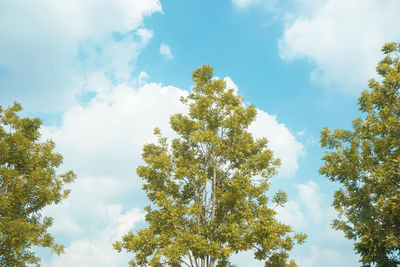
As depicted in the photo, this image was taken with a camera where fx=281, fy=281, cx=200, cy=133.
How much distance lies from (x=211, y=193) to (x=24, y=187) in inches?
477

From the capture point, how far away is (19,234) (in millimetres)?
16109

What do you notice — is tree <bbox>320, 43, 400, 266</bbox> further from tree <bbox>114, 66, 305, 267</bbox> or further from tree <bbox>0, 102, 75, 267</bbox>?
tree <bbox>0, 102, 75, 267</bbox>

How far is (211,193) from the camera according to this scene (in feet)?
59.9

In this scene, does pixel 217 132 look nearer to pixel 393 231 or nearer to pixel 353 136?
pixel 353 136

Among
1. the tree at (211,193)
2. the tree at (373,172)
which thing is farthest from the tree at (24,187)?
the tree at (373,172)

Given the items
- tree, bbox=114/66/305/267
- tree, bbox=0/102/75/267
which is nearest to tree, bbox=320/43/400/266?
tree, bbox=114/66/305/267

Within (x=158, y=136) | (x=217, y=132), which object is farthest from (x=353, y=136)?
(x=158, y=136)

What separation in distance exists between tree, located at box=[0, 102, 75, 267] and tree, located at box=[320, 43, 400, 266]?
60.5 feet

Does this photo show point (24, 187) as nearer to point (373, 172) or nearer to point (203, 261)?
point (203, 261)

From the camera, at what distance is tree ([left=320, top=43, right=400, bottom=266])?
1418 centimetres

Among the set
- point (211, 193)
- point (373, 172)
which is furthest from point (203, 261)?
point (373, 172)

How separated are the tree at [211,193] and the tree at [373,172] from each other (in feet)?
11.5

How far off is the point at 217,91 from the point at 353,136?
378 inches

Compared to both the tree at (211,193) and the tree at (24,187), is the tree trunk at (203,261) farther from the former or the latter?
the tree at (24,187)
